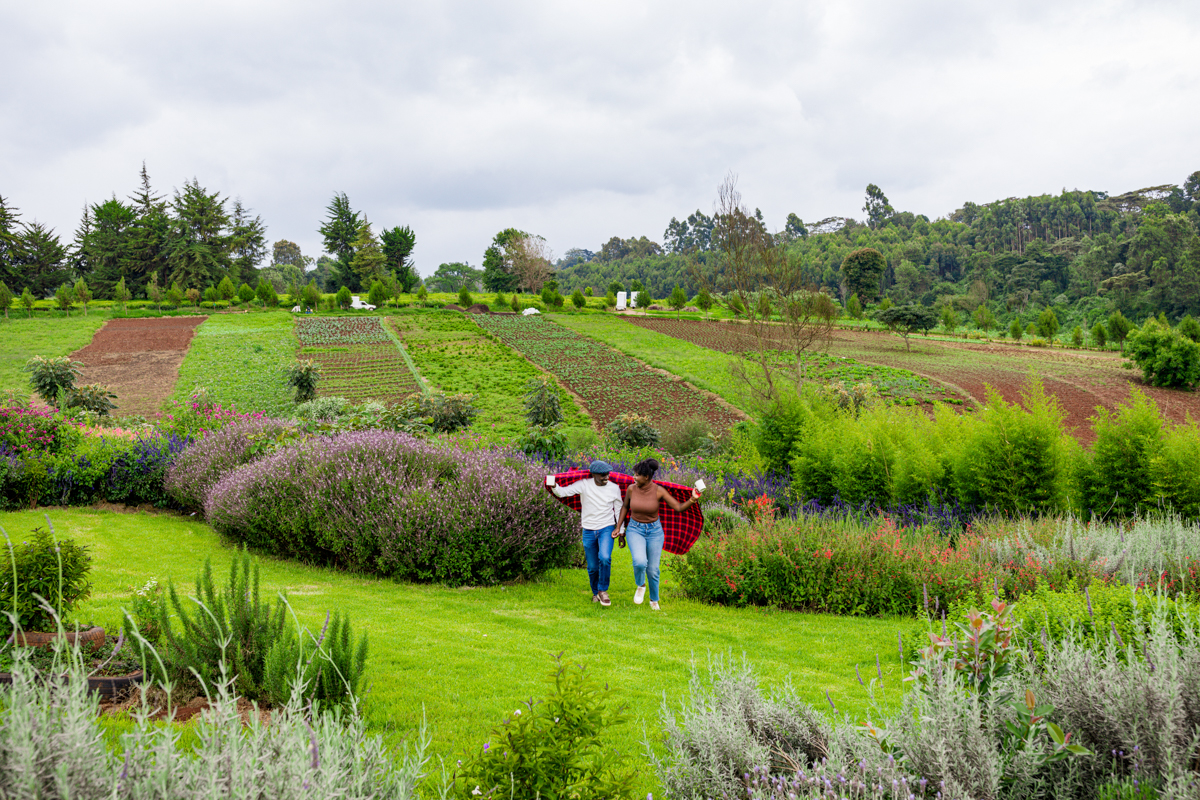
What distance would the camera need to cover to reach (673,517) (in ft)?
24.5

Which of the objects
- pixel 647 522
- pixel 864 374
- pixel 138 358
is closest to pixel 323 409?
pixel 647 522

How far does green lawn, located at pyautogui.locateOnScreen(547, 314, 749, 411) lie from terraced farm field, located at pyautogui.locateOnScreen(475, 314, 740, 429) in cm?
66

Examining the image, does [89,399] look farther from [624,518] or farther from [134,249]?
[134,249]

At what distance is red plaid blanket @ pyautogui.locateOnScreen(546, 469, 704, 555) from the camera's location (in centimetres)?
737

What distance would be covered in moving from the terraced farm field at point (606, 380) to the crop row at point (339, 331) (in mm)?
6846

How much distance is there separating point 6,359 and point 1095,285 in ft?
245

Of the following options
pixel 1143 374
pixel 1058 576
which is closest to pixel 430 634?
pixel 1058 576

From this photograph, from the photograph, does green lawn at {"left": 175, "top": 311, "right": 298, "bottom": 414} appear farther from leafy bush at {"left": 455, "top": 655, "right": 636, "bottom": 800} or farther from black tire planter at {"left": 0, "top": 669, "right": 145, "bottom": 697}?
leafy bush at {"left": 455, "top": 655, "right": 636, "bottom": 800}

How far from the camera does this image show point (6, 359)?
29828 mm

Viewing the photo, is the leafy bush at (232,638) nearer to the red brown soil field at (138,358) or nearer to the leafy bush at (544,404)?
the leafy bush at (544,404)

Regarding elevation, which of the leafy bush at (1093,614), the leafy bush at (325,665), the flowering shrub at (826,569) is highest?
the leafy bush at (325,665)

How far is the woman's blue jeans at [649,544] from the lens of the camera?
696 centimetres

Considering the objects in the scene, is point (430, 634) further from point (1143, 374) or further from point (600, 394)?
point (1143, 374)

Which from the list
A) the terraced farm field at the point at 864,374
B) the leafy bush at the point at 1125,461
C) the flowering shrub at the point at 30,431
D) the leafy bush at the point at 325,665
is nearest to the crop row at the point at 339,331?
the terraced farm field at the point at 864,374
